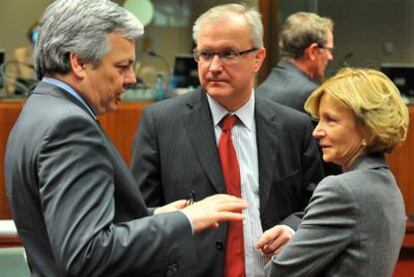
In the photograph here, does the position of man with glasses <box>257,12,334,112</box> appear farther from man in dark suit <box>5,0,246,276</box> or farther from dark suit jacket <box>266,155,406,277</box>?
man in dark suit <box>5,0,246,276</box>

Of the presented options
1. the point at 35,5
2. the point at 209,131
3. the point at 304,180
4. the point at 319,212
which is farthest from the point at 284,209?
the point at 35,5

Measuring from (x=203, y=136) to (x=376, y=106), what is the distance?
698 millimetres

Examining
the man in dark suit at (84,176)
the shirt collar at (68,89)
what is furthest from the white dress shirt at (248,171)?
the shirt collar at (68,89)

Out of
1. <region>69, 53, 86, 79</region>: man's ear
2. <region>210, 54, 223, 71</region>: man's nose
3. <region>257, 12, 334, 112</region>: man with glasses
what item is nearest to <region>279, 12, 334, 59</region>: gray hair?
<region>257, 12, 334, 112</region>: man with glasses

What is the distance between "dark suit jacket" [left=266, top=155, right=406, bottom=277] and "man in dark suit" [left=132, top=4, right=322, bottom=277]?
0.43 meters

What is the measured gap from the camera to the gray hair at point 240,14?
9.88 ft

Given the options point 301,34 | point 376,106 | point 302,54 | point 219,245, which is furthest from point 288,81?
point 376,106

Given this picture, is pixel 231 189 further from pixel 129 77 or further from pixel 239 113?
pixel 129 77

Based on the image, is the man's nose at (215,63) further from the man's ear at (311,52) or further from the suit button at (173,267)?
the man's ear at (311,52)

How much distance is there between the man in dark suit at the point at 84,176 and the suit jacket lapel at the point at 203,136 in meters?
0.75

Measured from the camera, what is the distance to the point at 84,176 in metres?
1.93

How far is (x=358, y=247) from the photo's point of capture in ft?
7.66

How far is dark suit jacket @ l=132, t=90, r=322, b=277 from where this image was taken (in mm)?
2883

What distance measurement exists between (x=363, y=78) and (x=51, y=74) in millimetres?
845
